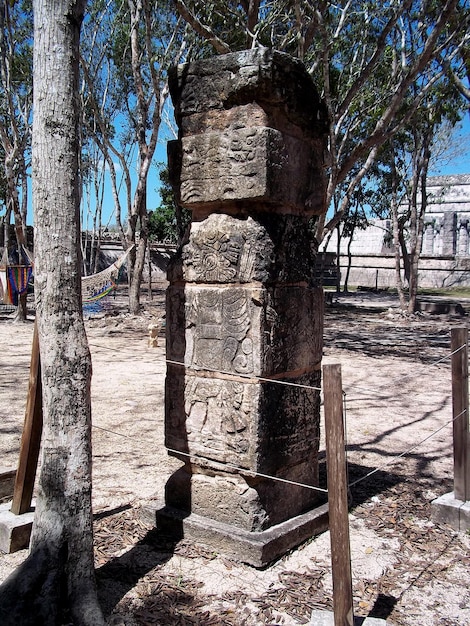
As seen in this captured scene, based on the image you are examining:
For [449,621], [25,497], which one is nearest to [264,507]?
[449,621]

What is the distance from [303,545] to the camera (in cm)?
363

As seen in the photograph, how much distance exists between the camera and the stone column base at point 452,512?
3857mm

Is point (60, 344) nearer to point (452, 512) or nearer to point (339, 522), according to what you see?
point (339, 522)

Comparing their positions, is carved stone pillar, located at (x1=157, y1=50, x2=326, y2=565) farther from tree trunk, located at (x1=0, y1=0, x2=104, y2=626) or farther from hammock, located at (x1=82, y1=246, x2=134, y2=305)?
hammock, located at (x1=82, y1=246, x2=134, y2=305)

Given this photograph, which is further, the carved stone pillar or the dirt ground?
the carved stone pillar

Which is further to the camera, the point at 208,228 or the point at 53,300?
the point at 208,228

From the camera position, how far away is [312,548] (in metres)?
3.60

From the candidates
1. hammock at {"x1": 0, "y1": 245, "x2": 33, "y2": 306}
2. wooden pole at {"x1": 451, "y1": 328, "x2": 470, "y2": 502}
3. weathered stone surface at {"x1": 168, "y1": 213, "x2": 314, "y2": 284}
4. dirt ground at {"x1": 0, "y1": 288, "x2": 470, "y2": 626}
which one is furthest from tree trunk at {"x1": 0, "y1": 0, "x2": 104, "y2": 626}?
hammock at {"x1": 0, "y1": 245, "x2": 33, "y2": 306}

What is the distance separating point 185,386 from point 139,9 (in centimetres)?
930

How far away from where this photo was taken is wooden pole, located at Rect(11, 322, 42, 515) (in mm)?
3398

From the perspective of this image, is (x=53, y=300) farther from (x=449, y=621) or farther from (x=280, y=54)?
(x=449, y=621)

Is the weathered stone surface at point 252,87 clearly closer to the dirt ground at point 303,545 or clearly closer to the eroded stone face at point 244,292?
the eroded stone face at point 244,292

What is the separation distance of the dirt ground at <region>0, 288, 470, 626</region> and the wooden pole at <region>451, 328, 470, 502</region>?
10 cm

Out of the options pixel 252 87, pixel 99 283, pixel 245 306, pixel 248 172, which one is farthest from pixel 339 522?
pixel 99 283
